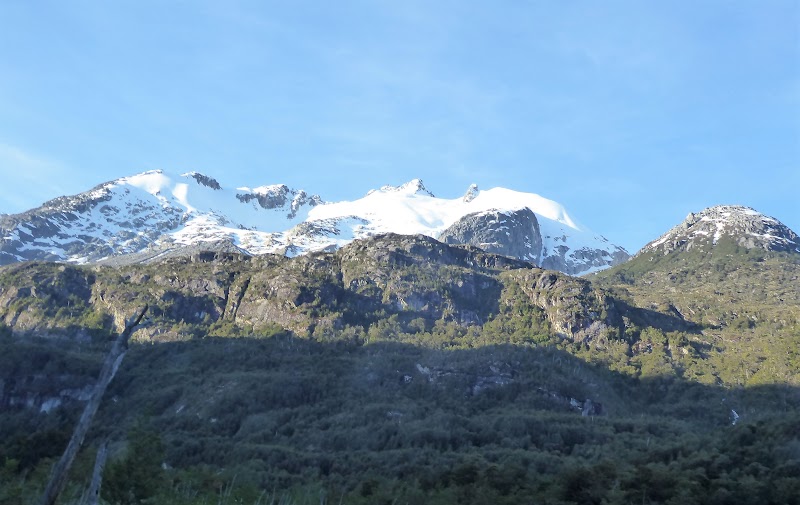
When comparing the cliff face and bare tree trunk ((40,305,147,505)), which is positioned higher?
the cliff face

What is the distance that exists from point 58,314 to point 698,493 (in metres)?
160

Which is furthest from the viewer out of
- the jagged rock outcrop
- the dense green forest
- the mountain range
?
the jagged rock outcrop

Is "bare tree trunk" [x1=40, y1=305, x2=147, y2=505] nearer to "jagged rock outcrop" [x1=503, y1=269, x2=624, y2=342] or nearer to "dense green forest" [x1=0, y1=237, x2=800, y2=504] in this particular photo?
"dense green forest" [x1=0, y1=237, x2=800, y2=504]

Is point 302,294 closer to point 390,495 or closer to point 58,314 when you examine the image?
point 58,314

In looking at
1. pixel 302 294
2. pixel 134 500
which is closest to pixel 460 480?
pixel 134 500

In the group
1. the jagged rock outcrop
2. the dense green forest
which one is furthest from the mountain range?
the jagged rock outcrop

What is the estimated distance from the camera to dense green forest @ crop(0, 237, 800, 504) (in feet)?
220

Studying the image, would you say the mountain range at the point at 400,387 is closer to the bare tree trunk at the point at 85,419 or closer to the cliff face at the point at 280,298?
the cliff face at the point at 280,298

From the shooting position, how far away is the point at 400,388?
13462 centimetres

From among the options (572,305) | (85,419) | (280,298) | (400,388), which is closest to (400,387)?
(400,388)

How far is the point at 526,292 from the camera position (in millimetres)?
190625

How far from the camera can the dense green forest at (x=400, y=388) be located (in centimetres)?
6712

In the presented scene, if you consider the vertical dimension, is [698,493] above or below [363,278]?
below

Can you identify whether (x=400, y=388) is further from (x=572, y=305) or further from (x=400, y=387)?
(x=572, y=305)
